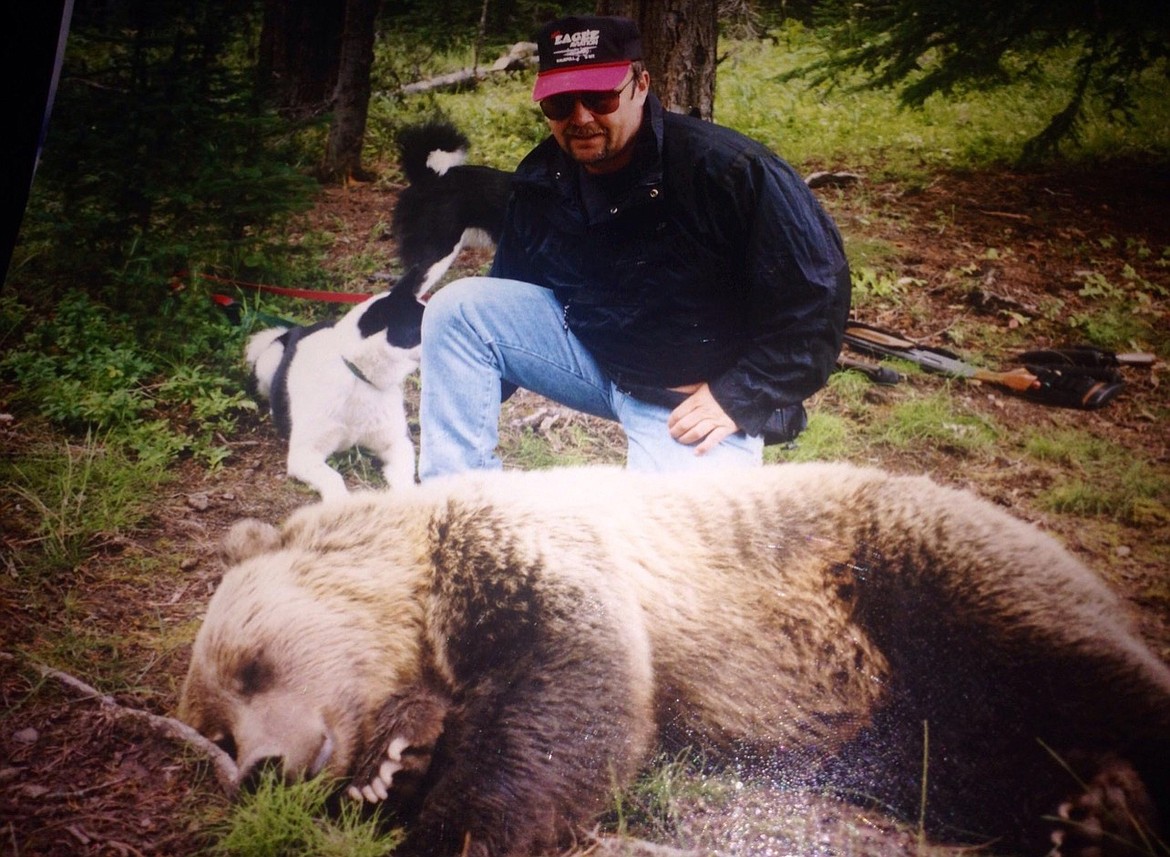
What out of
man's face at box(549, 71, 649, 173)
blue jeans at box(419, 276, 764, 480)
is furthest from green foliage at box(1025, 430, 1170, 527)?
man's face at box(549, 71, 649, 173)

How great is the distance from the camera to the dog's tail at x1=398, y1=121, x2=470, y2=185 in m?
1.94

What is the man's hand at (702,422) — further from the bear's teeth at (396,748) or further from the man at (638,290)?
the bear's teeth at (396,748)

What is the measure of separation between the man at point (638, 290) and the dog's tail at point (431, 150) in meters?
0.32

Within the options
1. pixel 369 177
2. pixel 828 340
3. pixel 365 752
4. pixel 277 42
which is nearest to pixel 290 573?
pixel 365 752

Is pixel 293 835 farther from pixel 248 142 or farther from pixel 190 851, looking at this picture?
pixel 248 142

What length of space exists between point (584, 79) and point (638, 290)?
45 centimetres

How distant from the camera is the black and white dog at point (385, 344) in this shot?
1.78 metres

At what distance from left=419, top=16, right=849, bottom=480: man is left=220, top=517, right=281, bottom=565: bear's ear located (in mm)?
365

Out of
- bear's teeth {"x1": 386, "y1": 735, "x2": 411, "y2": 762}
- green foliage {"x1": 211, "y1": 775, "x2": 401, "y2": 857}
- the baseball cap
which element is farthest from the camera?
the baseball cap

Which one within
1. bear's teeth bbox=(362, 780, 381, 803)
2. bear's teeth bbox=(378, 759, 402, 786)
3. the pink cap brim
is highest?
the pink cap brim

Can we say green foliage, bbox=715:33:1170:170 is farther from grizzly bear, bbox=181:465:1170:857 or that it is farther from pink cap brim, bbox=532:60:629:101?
grizzly bear, bbox=181:465:1170:857

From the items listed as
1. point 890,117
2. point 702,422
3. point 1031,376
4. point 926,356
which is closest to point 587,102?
point 702,422

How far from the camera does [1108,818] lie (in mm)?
1177

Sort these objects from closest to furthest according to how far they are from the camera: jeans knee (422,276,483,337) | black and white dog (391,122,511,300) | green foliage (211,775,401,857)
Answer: green foliage (211,775,401,857), jeans knee (422,276,483,337), black and white dog (391,122,511,300)
